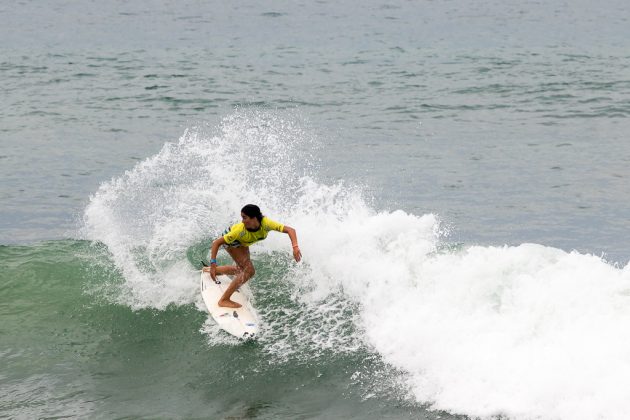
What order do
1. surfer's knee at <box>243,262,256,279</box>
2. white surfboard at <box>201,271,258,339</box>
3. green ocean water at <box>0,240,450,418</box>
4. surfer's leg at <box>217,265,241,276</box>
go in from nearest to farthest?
1. green ocean water at <box>0,240,450,418</box>
2. white surfboard at <box>201,271,258,339</box>
3. surfer's knee at <box>243,262,256,279</box>
4. surfer's leg at <box>217,265,241,276</box>

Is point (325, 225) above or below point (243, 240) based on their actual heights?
below

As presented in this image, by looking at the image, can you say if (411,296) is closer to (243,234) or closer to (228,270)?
(243,234)

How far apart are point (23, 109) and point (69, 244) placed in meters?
10.9

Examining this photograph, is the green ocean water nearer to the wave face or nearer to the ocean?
the ocean

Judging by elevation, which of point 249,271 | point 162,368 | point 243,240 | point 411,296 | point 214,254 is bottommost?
point 162,368

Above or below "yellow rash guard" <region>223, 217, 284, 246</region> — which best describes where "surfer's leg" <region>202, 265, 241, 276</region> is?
below

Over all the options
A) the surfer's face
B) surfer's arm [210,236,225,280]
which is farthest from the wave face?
the surfer's face

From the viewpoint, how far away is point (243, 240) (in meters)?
11.7

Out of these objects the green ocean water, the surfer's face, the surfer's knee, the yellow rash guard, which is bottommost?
the green ocean water

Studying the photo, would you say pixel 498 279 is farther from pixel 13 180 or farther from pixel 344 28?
pixel 344 28

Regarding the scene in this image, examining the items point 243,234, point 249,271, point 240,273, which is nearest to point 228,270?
point 240,273

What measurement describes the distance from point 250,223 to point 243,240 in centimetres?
49

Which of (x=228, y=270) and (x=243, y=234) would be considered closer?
(x=243, y=234)

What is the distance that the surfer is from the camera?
440 inches
